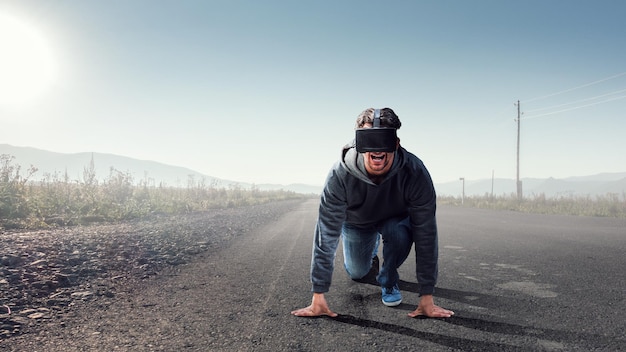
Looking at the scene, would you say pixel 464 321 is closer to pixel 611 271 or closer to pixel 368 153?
pixel 368 153

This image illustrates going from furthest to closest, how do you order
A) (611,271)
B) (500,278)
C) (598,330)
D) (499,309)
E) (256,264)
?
(256,264) < (611,271) < (500,278) < (499,309) < (598,330)

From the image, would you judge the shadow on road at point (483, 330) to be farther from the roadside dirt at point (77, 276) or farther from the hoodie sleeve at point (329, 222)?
the roadside dirt at point (77, 276)

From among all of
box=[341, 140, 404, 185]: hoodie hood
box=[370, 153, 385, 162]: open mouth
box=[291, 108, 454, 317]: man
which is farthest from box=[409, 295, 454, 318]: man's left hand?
box=[370, 153, 385, 162]: open mouth

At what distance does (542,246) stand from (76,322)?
23.3ft

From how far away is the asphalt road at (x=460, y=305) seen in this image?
266cm

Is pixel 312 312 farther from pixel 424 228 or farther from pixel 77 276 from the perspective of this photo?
pixel 77 276

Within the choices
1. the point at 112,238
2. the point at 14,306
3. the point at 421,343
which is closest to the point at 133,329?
the point at 14,306

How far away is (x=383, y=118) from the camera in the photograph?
9.65 ft

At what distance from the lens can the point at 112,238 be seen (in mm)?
7305

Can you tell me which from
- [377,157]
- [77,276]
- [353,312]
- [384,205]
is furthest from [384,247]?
[77,276]

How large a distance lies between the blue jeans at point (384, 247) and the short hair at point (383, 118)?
1020 mm

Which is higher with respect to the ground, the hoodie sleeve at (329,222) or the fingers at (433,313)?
the hoodie sleeve at (329,222)

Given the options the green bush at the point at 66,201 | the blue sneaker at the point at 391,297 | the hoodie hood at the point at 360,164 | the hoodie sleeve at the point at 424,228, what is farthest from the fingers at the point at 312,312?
the green bush at the point at 66,201

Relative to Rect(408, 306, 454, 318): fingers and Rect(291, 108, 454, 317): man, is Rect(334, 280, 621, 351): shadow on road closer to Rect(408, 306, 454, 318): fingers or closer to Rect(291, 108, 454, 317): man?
Rect(408, 306, 454, 318): fingers
